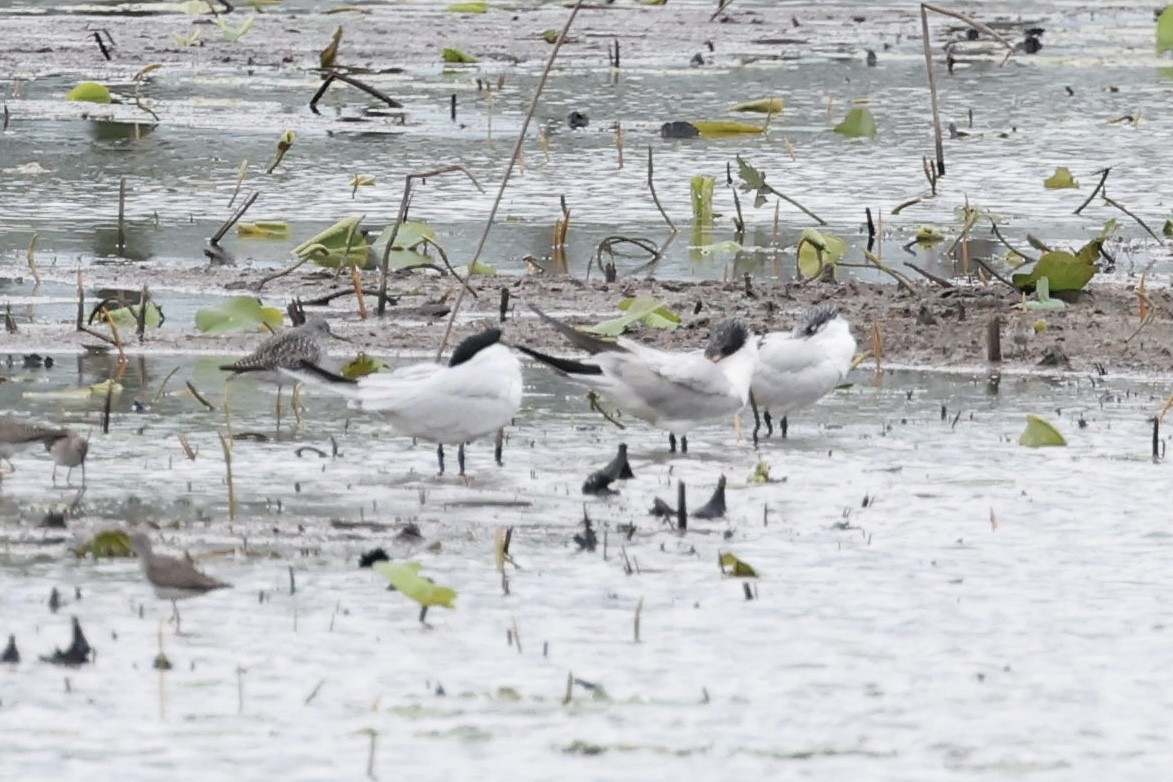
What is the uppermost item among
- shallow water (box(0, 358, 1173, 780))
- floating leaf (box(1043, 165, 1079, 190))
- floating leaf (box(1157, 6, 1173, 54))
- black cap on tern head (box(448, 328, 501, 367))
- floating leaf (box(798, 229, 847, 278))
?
floating leaf (box(1157, 6, 1173, 54))

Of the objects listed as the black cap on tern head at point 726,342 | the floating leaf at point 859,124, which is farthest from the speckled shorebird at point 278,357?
the floating leaf at point 859,124

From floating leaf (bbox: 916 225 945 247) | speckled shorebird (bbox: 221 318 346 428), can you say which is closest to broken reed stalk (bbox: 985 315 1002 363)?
speckled shorebird (bbox: 221 318 346 428)

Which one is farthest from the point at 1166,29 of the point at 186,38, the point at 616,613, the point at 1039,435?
the point at 186,38

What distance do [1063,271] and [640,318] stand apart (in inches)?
75.1

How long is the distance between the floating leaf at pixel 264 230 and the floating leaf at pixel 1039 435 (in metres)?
5.39

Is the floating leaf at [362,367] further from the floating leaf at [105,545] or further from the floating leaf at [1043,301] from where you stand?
the floating leaf at [1043,301]

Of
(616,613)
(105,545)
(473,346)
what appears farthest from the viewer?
(473,346)

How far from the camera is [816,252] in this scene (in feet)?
35.7

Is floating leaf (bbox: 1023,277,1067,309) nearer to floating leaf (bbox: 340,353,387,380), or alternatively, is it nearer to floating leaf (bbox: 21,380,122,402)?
floating leaf (bbox: 340,353,387,380)

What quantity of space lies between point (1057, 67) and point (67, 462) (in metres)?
15.5

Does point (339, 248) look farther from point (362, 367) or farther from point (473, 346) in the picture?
point (473, 346)

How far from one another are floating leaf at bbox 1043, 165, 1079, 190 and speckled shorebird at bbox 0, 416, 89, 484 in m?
7.82

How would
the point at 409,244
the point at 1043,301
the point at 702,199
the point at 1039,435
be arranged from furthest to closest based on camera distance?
the point at 702,199, the point at 409,244, the point at 1043,301, the point at 1039,435

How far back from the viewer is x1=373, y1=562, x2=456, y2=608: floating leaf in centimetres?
548
